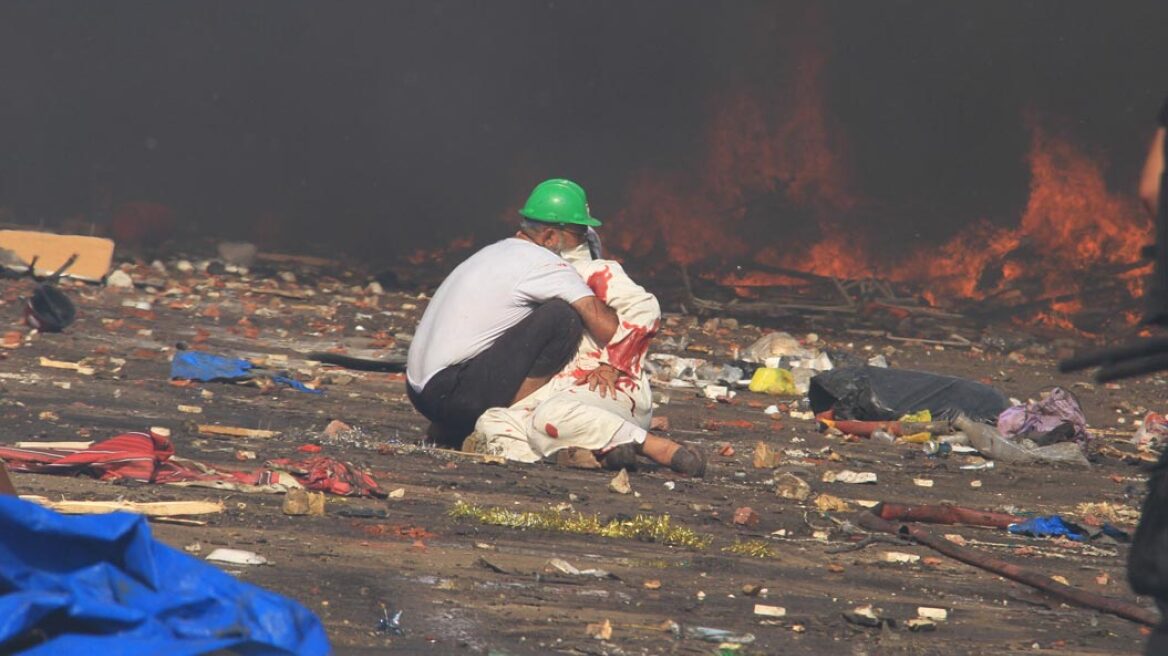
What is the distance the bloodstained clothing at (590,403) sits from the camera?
270 inches

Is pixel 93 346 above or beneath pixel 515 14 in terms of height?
beneath

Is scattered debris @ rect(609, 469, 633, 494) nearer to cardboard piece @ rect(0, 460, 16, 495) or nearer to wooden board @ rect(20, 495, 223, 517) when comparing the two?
wooden board @ rect(20, 495, 223, 517)

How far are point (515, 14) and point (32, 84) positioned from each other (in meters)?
6.08

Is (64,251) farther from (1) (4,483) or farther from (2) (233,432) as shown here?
(1) (4,483)

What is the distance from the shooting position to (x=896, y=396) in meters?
9.20

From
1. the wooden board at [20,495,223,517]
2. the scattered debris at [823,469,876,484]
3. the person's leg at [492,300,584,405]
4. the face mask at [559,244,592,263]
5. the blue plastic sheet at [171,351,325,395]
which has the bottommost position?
the blue plastic sheet at [171,351,325,395]

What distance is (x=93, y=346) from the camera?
10102 millimetres

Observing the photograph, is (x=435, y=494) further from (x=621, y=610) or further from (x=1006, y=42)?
(x=1006, y=42)

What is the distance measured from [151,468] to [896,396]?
17.1ft

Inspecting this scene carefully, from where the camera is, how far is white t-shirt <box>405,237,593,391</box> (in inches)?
273

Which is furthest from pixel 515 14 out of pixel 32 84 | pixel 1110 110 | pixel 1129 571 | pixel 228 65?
pixel 1129 571

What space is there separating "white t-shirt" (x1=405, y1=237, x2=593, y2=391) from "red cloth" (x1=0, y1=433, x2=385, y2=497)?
3.74ft

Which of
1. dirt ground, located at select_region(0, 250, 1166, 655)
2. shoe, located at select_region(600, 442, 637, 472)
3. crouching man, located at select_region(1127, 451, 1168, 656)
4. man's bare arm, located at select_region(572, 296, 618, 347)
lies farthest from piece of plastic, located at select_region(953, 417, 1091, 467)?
crouching man, located at select_region(1127, 451, 1168, 656)

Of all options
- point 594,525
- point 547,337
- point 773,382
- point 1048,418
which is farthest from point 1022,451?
point 594,525
